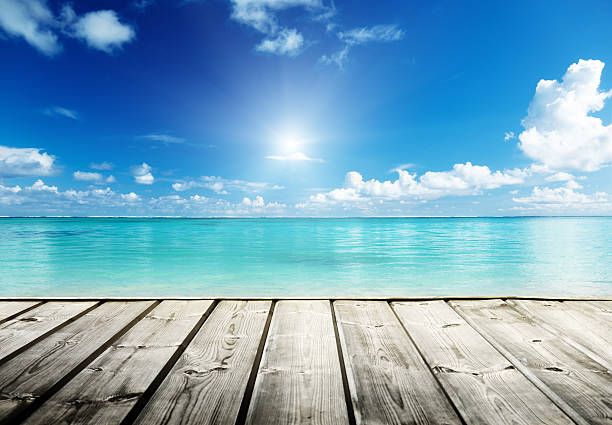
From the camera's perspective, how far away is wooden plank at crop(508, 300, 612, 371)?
1661mm

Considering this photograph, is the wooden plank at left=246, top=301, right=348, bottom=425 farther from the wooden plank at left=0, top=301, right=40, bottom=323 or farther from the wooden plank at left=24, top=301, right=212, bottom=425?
the wooden plank at left=0, top=301, right=40, bottom=323

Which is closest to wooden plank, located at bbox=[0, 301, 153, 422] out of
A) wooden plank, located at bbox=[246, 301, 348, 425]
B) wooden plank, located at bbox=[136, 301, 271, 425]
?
wooden plank, located at bbox=[136, 301, 271, 425]

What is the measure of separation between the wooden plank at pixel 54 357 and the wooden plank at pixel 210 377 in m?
0.44

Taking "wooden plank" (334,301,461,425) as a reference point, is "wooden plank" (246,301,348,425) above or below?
above

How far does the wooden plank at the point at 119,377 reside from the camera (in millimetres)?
1115

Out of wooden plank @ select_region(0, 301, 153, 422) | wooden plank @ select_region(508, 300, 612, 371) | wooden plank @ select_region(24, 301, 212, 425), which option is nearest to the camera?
wooden plank @ select_region(24, 301, 212, 425)

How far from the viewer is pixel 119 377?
4.42 feet

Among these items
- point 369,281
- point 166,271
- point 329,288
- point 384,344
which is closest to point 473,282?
point 369,281

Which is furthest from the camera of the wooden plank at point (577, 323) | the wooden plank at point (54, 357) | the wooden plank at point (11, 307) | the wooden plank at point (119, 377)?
the wooden plank at point (11, 307)

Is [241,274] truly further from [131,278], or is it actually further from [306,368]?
[306,368]

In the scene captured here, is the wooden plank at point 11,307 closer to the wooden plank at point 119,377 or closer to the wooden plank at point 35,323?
the wooden plank at point 35,323

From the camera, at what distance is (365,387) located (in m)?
1.28

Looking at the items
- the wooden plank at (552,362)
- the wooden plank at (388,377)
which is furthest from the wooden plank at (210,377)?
the wooden plank at (552,362)

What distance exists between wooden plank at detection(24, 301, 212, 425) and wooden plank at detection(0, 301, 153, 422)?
0.07 meters
